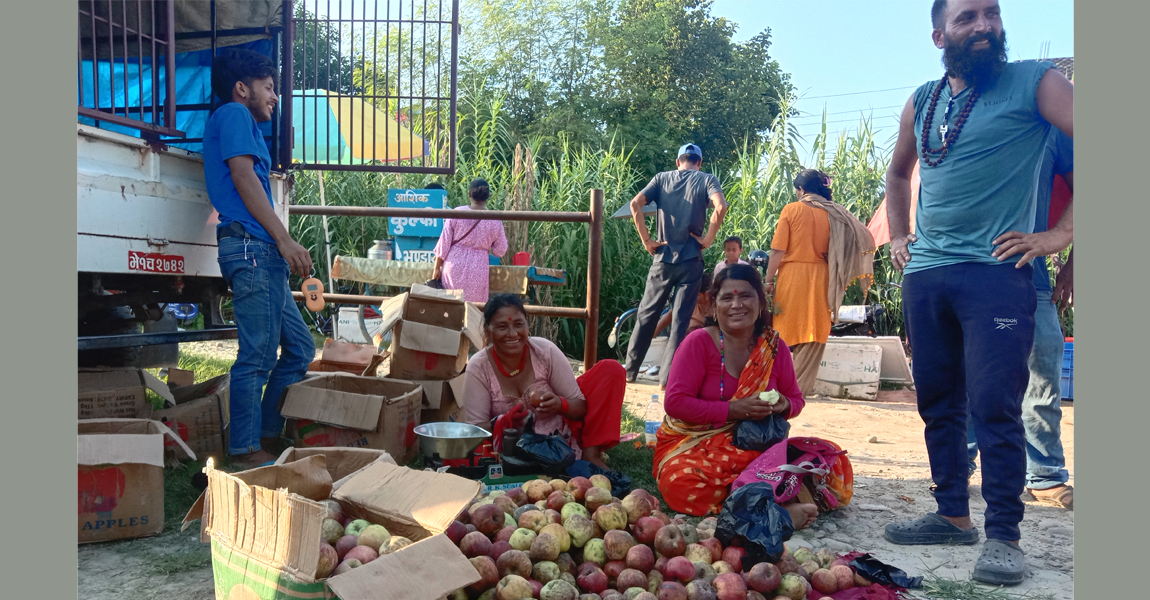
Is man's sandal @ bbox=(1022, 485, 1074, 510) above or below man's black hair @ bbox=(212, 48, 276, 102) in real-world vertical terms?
below

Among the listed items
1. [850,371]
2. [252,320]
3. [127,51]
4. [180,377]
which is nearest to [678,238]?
[850,371]

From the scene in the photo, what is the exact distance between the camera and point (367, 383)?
411 centimetres

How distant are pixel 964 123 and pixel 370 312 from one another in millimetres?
7447

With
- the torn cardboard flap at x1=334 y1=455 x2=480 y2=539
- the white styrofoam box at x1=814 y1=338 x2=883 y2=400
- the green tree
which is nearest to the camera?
the torn cardboard flap at x1=334 y1=455 x2=480 y2=539

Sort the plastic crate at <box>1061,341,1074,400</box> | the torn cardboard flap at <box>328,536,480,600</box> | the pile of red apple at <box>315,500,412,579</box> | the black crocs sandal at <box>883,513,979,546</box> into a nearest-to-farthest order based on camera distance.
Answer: the torn cardboard flap at <box>328,536,480,600</box>, the pile of red apple at <box>315,500,412,579</box>, the black crocs sandal at <box>883,513,979,546</box>, the plastic crate at <box>1061,341,1074,400</box>

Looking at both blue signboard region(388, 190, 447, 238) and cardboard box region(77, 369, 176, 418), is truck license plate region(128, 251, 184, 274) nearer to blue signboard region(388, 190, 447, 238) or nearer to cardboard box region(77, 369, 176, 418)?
cardboard box region(77, 369, 176, 418)

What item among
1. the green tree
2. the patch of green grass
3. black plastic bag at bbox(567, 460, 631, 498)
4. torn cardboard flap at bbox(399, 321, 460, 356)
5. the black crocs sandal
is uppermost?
the green tree

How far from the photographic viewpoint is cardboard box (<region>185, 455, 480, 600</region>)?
179cm

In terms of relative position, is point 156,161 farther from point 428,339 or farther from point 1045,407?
point 1045,407

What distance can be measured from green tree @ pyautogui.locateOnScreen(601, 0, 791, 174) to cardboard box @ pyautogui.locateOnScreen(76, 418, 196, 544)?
15.9 metres

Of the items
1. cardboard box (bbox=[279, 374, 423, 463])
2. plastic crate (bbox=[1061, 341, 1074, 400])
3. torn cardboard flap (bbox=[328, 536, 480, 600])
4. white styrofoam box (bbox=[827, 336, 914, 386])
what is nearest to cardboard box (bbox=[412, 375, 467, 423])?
cardboard box (bbox=[279, 374, 423, 463])

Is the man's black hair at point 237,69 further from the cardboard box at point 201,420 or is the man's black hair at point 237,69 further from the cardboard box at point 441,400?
the cardboard box at point 441,400

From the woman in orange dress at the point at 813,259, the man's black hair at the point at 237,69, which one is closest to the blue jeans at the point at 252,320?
the man's black hair at the point at 237,69

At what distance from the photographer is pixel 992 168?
8.64 feet
